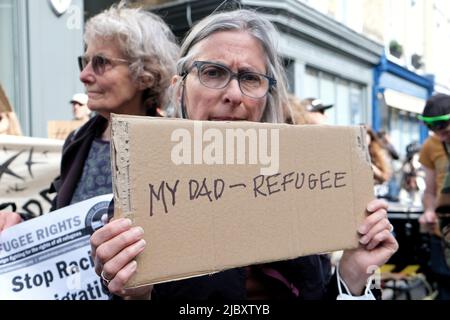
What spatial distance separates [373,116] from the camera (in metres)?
11.1

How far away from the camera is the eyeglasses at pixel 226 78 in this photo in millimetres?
1118

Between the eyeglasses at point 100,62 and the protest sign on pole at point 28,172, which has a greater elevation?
the eyeglasses at point 100,62

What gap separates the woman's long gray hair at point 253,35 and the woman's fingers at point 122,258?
52cm

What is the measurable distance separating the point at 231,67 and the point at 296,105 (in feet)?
6.46

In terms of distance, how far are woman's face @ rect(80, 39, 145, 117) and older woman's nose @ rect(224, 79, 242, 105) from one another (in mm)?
536

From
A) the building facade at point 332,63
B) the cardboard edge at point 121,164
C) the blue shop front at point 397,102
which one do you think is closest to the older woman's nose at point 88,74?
the cardboard edge at point 121,164

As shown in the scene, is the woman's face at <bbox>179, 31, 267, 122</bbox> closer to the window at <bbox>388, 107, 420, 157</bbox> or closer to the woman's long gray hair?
the woman's long gray hair

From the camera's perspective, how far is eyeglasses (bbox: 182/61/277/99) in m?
1.12

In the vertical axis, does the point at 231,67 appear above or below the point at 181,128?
above

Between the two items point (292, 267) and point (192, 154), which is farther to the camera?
point (292, 267)

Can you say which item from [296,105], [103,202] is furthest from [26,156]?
[296,105]

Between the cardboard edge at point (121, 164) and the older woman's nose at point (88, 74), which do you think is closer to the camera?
the cardboard edge at point (121, 164)

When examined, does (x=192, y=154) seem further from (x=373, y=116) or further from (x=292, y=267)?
(x=373, y=116)

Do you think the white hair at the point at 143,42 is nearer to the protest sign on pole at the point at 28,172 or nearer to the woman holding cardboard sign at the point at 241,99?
the woman holding cardboard sign at the point at 241,99
